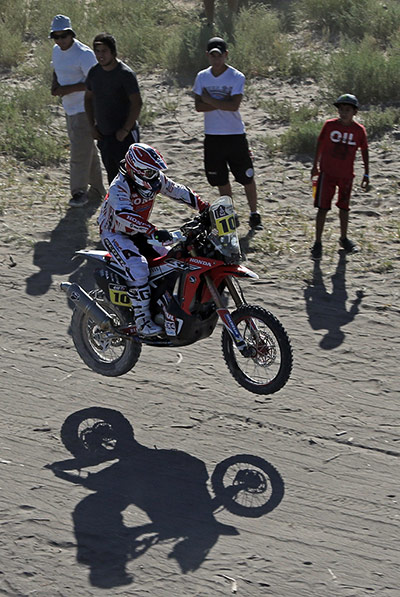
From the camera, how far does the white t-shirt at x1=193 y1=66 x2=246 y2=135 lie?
9.61m

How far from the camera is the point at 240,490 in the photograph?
5719 millimetres

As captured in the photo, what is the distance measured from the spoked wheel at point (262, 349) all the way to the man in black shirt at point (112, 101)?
358cm

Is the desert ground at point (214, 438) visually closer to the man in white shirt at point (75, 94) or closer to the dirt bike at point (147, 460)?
the dirt bike at point (147, 460)

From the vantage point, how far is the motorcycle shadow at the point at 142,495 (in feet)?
16.9

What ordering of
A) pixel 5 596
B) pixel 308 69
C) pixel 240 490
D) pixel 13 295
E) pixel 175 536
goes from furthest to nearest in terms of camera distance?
1. pixel 308 69
2. pixel 13 295
3. pixel 240 490
4. pixel 175 536
5. pixel 5 596

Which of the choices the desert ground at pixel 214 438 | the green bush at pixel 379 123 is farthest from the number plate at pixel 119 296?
the green bush at pixel 379 123

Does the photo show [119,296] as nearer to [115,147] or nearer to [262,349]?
[262,349]

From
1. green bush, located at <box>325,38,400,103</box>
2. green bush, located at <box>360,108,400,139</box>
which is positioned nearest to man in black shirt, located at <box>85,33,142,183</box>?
green bush, located at <box>360,108,400,139</box>

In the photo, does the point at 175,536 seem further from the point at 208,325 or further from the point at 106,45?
the point at 106,45

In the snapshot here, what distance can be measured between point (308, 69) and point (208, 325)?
8.52 metres

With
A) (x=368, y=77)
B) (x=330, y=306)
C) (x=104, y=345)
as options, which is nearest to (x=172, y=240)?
(x=104, y=345)

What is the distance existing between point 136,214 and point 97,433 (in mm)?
1523

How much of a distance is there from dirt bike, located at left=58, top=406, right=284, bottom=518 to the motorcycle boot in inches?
24.3

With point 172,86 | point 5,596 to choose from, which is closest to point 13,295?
point 5,596
